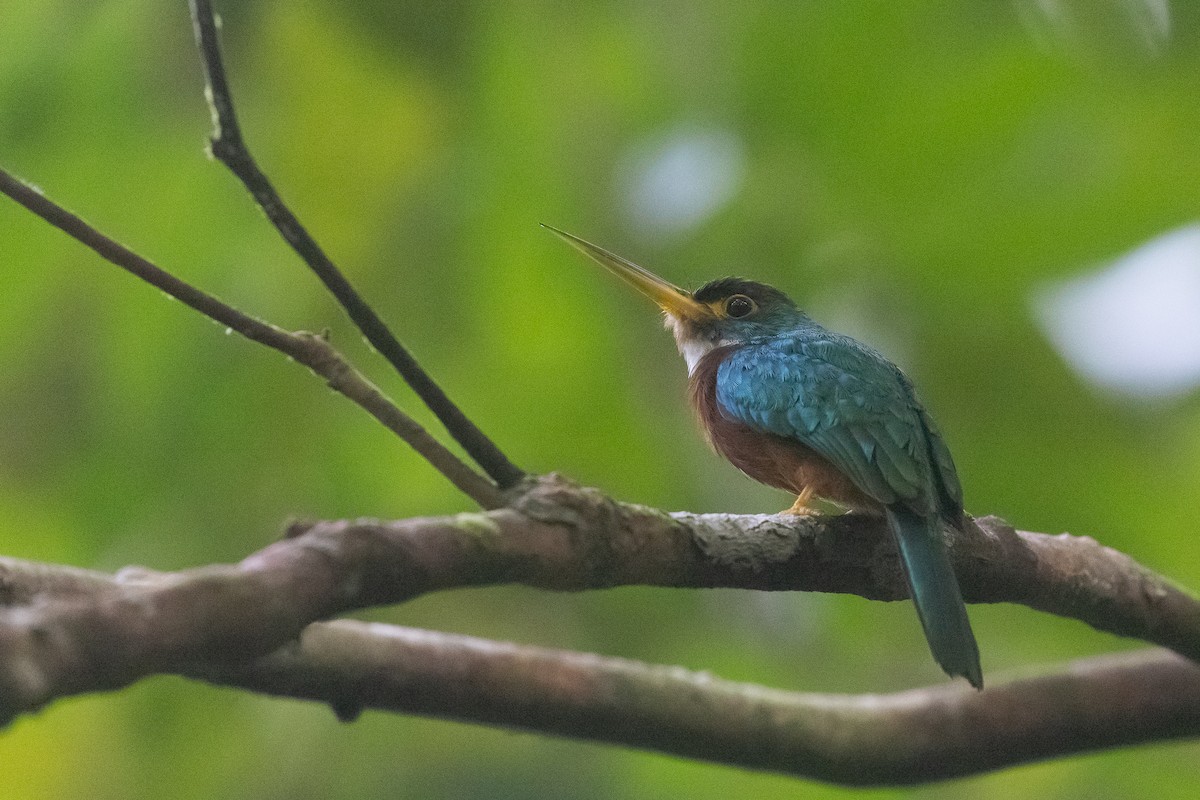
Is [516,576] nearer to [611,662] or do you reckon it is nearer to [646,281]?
[611,662]

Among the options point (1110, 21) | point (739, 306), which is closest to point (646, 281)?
point (739, 306)

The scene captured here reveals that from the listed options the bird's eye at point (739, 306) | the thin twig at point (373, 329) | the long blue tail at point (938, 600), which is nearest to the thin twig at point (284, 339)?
the thin twig at point (373, 329)

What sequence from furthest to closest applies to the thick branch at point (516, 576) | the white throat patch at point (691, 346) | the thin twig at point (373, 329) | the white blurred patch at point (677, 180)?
the white throat patch at point (691, 346) → the white blurred patch at point (677, 180) → the thin twig at point (373, 329) → the thick branch at point (516, 576)

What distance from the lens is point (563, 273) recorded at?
2455mm

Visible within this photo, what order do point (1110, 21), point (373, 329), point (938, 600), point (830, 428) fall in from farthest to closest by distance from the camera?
point (830, 428), point (1110, 21), point (938, 600), point (373, 329)

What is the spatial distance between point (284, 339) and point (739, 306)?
5.98 ft

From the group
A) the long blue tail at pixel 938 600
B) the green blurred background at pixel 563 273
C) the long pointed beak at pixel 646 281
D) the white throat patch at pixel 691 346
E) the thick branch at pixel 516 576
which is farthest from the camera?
the white throat patch at pixel 691 346

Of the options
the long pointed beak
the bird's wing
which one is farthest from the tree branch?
the long pointed beak

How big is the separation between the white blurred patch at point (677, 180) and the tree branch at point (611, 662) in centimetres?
77

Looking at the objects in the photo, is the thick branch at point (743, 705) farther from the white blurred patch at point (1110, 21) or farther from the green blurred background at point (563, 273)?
the white blurred patch at point (1110, 21)

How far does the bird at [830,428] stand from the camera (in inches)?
74.0

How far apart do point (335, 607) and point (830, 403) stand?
1532mm

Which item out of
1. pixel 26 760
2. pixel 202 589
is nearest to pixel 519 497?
pixel 202 589

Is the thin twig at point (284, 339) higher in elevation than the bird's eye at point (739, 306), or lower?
lower
